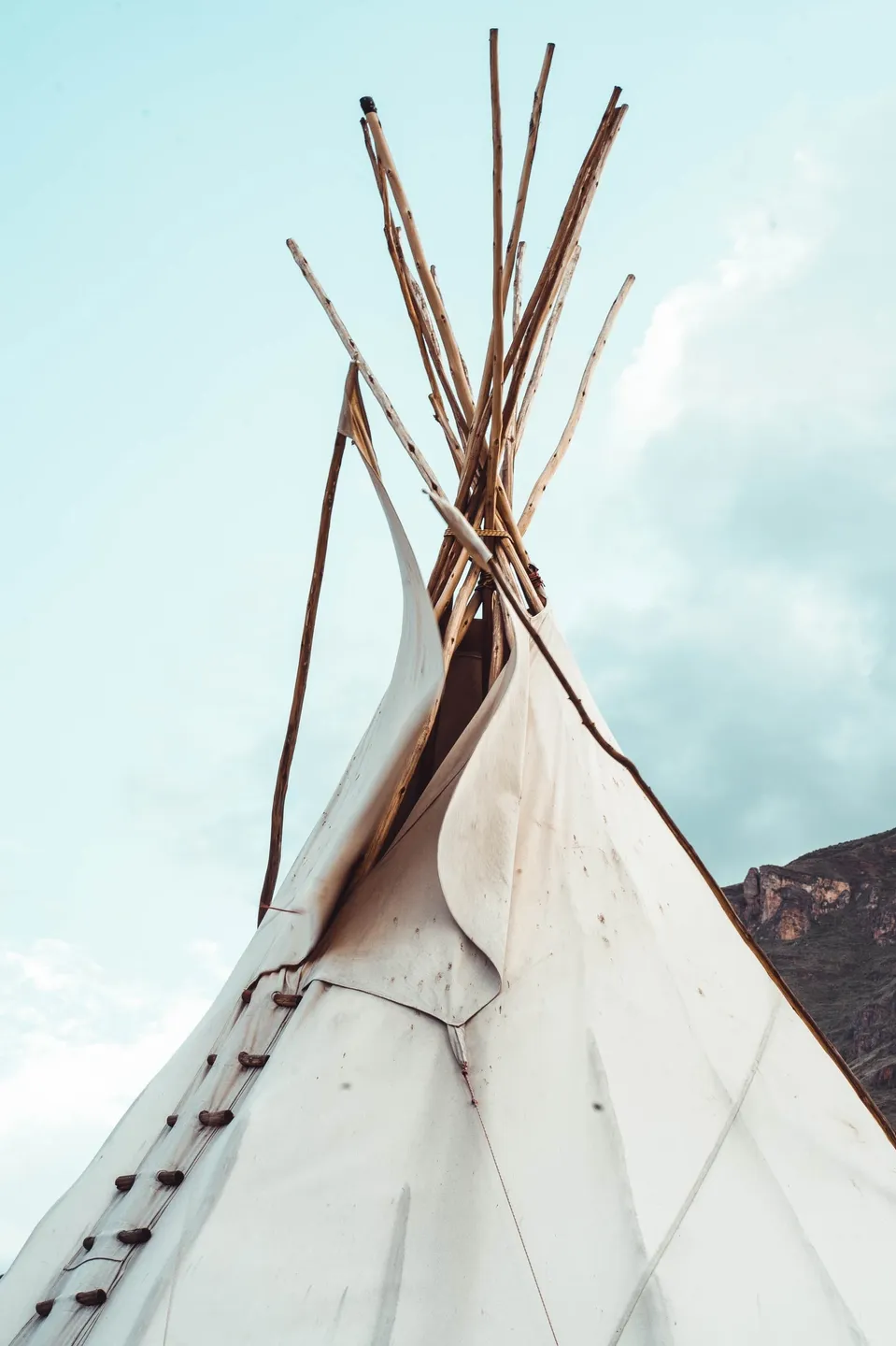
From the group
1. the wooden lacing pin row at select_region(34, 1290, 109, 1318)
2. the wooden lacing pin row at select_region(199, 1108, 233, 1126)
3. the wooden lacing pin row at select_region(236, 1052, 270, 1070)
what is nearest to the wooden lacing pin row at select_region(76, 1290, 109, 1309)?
the wooden lacing pin row at select_region(34, 1290, 109, 1318)

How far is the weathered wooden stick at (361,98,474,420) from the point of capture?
2.73 metres

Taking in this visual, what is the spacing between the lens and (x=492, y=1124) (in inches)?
57.0

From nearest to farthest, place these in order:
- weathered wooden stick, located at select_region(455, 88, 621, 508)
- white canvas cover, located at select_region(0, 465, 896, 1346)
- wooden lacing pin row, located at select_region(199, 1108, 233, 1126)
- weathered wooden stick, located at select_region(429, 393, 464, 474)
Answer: white canvas cover, located at select_region(0, 465, 896, 1346)
wooden lacing pin row, located at select_region(199, 1108, 233, 1126)
weathered wooden stick, located at select_region(455, 88, 621, 508)
weathered wooden stick, located at select_region(429, 393, 464, 474)

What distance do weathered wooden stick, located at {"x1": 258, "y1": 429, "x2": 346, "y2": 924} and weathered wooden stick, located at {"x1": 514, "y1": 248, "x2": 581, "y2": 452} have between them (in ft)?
1.85

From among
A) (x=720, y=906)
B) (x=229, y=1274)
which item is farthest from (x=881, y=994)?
(x=229, y=1274)

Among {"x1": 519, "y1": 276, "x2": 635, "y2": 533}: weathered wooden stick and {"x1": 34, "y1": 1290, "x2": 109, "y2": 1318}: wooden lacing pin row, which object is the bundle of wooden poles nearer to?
{"x1": 519, "y1": 276, "x2": 635, "y2": 533}: weathered wooden stick

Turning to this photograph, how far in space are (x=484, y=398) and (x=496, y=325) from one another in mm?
215

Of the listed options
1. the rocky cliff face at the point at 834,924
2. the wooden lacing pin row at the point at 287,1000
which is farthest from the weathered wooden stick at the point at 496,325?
the rocky cliff face at the point at 834,924

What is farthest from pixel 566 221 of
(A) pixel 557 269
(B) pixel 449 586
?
(B) pixel 449 586

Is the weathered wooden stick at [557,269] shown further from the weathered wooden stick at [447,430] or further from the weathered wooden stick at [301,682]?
the weathered wooden stick at [301,682]

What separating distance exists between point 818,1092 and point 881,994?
1446 cm

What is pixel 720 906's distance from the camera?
1989 mm

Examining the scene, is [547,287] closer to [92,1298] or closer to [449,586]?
[449,586]

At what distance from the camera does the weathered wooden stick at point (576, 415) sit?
9.22 ft
